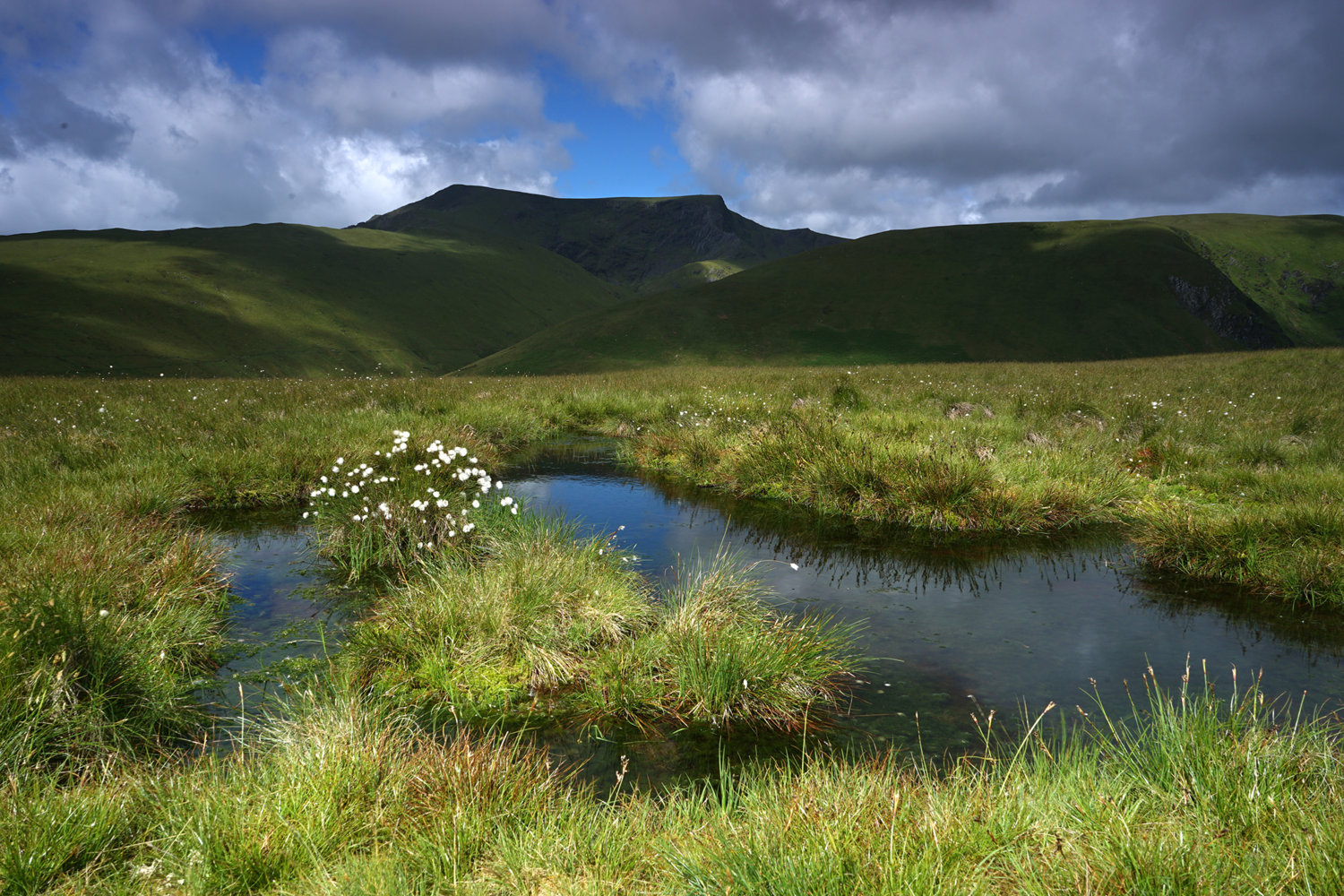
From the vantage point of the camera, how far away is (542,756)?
169 inches

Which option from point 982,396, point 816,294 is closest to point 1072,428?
point 982,396

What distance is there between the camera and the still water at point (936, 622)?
5066 mm

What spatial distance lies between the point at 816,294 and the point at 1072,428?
65.6 meters

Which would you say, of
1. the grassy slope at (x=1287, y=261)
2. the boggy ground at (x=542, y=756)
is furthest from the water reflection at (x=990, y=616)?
the grassy slope at (x=1287, y=261)

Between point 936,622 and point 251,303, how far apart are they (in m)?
128

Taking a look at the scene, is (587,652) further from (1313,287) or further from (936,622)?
(1313,287)

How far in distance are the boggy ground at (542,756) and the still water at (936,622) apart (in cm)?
39

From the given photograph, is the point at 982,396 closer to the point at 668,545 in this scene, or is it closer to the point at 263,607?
the point at 668,545

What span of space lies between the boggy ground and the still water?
1.29 feet

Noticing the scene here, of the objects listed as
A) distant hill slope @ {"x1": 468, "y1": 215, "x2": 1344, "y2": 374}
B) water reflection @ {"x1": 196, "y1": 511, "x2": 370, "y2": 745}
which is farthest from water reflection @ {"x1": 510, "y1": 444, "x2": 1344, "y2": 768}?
distant hill slope @ {"x1": 468, "y1": 215, "x2": 1344, "y2": 374}

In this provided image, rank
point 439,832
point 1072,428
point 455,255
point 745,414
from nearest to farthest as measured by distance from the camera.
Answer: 1. point 439,832
2. point 1072,428
3. point 745,414
4. point 455,255

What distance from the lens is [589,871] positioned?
2820mm

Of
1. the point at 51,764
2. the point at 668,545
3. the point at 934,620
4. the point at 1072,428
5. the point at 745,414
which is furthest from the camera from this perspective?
the point at 745,414

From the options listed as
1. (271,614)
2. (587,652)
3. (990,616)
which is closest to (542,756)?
(587,652)
